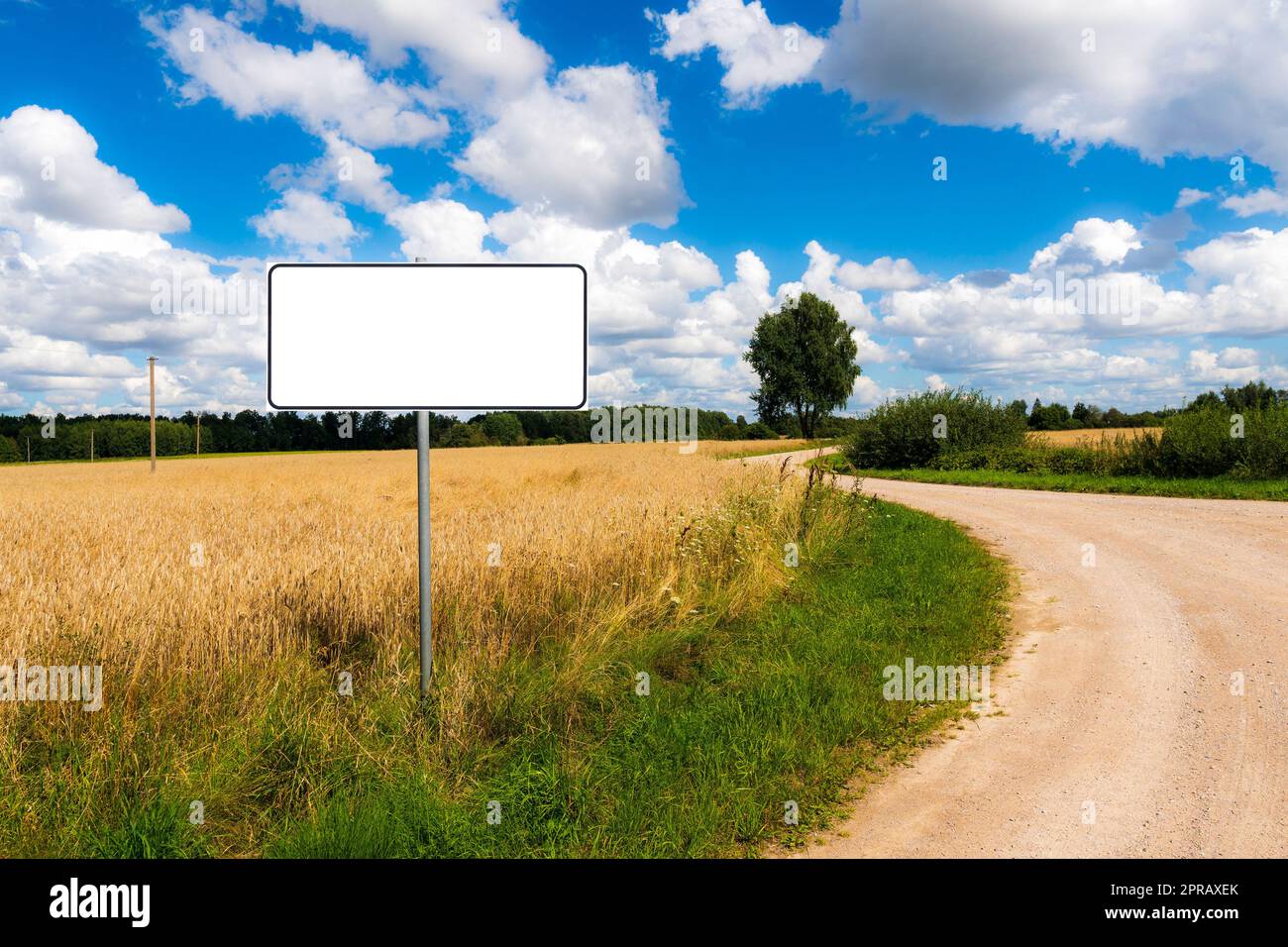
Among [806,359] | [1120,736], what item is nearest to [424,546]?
[1120,736]

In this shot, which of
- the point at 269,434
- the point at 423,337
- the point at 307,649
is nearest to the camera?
the point at 423,337

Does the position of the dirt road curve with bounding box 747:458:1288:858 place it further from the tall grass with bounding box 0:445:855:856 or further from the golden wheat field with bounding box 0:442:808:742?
the golden wheat field with bounding box 0:442:808:742

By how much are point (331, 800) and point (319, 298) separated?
9.16 ft

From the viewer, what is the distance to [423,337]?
163 inches

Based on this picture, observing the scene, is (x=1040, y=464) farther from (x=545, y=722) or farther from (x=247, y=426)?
(x=247, y=426)

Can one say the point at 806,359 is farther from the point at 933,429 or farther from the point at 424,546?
the point at 424,546

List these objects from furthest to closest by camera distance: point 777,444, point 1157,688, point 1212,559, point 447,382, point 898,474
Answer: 1. point 777,444
2. point 898,474
3. point 1212,559
4. point 1157,688
5. point 447,382

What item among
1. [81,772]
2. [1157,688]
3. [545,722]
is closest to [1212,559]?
[1157,688]

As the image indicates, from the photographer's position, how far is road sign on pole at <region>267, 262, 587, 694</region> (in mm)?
4102

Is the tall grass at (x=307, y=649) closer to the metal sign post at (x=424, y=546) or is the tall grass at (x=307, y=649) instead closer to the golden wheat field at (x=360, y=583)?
the golden wheat field at (x=360, y=583)

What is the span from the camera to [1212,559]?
32.8 ft

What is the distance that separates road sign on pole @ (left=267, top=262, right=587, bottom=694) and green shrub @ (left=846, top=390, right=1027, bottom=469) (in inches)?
1196

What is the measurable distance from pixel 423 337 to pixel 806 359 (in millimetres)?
68479

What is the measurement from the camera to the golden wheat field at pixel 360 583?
4.86 m
